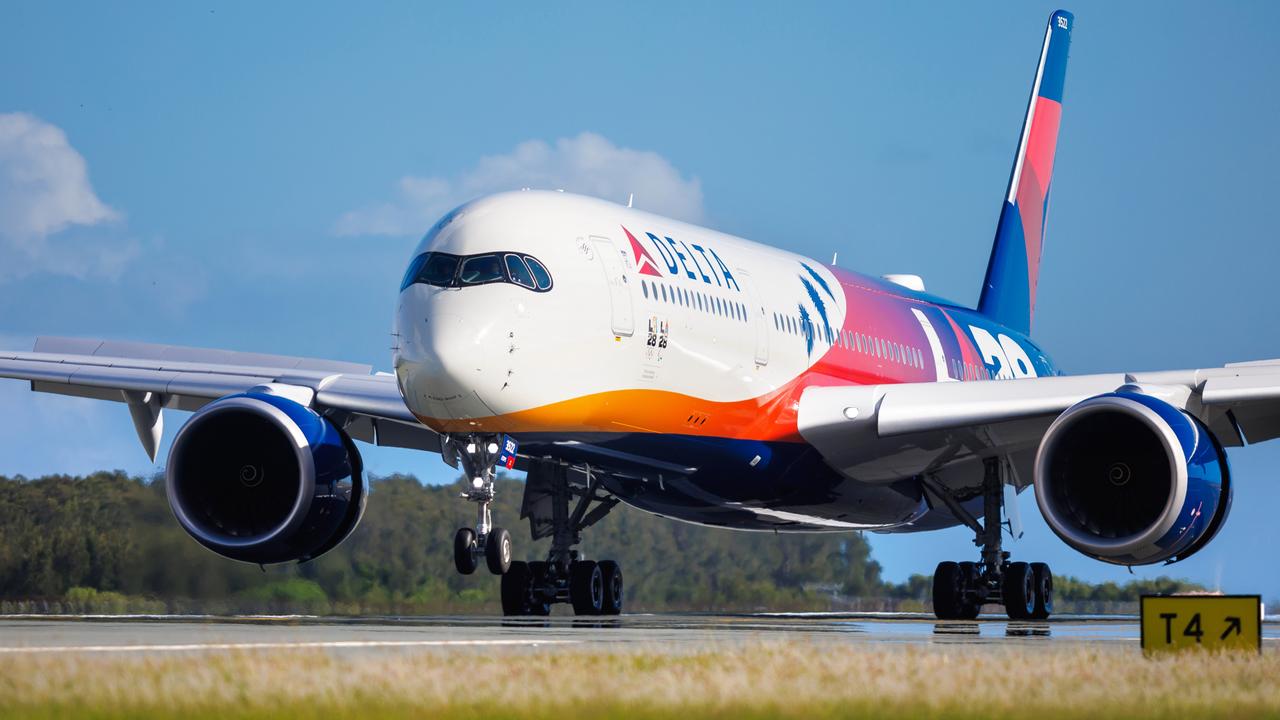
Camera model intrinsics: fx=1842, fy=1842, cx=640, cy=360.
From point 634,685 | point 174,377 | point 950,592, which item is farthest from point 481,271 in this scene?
point 634,685

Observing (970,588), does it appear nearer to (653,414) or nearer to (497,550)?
(653,414)

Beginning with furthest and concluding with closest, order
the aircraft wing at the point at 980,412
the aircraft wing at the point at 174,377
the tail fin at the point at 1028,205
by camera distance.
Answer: the tail fin at the point at 1028,205 < the aircraft wing at the point at 174,377 < the aircraft wing at the point at 980,412

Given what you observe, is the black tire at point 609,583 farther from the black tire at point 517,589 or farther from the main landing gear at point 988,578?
the main landing gear at point 988,578

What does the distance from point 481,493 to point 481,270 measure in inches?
73.8

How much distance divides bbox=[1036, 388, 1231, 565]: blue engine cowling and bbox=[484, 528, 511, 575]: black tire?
4.80 meters

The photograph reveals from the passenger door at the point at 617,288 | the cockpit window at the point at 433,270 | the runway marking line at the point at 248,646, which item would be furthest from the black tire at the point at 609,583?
the runway marking line at the point at 248,646

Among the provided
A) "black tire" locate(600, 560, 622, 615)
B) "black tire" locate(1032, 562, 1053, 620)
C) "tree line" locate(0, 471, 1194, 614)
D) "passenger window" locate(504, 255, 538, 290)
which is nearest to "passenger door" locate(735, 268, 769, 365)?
"passenger window" locate(504, 255, 538, 290)

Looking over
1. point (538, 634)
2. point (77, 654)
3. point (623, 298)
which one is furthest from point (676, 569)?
point (77, 654)

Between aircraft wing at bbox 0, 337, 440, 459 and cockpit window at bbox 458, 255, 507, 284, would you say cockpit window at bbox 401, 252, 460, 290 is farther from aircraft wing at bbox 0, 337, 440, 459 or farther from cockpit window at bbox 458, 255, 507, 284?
aircraft wing at bbox 0, 337, 440, 459

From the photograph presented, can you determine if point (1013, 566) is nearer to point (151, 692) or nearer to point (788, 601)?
point (788, 601)

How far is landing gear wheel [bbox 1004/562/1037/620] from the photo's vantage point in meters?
19.8

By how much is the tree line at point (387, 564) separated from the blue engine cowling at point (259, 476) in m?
1.37

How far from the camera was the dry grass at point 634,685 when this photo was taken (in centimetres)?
698

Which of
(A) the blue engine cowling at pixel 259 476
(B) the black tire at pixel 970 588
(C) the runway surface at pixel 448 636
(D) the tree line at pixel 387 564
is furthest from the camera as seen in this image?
(D) the tree line at pixel 387 564
